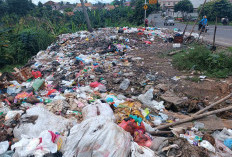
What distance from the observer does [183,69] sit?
471 cm

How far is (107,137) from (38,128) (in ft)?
3.22

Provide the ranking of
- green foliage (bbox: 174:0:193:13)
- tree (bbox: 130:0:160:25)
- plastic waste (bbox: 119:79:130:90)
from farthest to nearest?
1. green foliage (bbox: 174:0:193:13)
2. tree (bbox: 130:0:160:25)
3. plastic waste (bbox: 119:79:130:90)

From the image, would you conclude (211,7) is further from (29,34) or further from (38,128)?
(38,128)

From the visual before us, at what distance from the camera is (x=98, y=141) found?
1481mm

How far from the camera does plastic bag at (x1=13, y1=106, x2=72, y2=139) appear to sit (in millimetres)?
1953

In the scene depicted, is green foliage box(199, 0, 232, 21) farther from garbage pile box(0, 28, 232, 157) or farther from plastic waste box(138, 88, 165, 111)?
plastic waste box(138, 88, 165, 111)

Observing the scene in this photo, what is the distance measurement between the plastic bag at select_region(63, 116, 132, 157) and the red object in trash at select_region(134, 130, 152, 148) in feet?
0.94

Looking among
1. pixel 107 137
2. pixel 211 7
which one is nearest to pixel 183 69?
pixel 107 137

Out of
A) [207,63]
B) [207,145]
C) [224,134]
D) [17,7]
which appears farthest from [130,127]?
[17,7]

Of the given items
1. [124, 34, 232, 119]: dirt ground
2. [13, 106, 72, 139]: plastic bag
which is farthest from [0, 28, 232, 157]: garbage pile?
[124, 34, 232, 119]: dirt ground

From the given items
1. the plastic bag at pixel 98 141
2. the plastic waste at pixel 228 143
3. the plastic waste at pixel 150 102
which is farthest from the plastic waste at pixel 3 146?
the plastic waste at pixel 228 143

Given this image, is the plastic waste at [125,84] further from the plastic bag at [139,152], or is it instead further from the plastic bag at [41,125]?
the plastic bag at [139,152]

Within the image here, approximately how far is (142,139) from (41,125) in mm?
1235

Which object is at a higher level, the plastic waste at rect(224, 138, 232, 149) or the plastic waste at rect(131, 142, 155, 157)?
the plastic waste at rect(131, 142, 155, 157)
